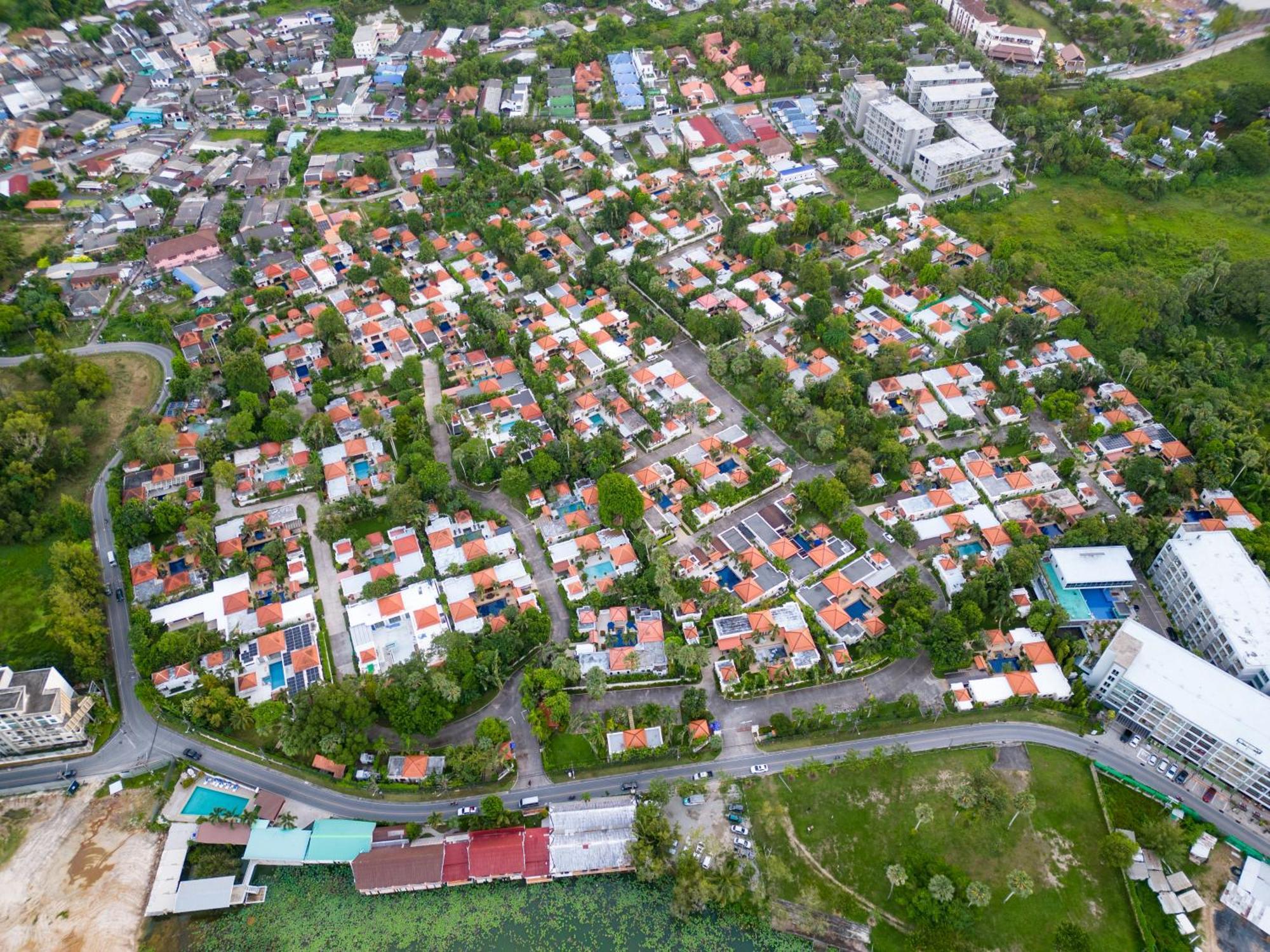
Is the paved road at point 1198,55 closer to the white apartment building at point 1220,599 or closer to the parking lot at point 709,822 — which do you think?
the white apartment building at point 1220,599

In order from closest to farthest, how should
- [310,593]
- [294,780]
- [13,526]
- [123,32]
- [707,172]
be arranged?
[294,780], [310,593], [13,526], [707,172], [123,32]

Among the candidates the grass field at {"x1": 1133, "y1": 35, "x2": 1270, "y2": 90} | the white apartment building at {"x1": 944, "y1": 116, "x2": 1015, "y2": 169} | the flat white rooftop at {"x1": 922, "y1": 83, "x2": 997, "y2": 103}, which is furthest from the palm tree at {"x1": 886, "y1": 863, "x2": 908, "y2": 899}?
the grass field at {"x1": 1133, "y1": 35, "x2": 1270, "y2": 90}

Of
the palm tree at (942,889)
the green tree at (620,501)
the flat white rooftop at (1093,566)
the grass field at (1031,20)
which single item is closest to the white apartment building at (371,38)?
the grass field at (1031,20)

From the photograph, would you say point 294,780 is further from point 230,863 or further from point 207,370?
point 207,370

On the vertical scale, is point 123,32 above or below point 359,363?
above

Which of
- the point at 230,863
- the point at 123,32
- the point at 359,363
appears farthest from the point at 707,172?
the point at 123,32

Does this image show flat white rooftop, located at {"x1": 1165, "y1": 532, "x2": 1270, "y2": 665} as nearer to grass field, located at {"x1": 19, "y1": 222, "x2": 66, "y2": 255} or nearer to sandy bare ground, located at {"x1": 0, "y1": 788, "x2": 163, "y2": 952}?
sandy bare ground, located at {"x1": 0, "y1": 788, "x2": 163, "y2": 952}
